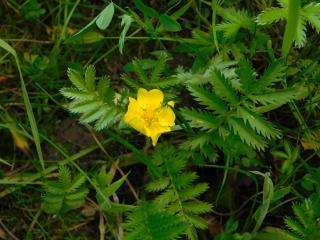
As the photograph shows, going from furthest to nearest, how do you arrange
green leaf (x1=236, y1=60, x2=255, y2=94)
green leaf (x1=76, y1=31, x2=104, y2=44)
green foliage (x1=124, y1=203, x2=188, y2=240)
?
green leaf (x1=76, y1=31, x2=104, y2=44) < green leaf (x1=236, y1=60, x2=255, y2=94) < green foliage (x1=124, y1=203, x2=188, y2=240)

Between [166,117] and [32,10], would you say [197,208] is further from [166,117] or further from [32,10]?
[32,10]

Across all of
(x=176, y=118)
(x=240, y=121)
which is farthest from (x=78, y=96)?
(x=240, y=121)

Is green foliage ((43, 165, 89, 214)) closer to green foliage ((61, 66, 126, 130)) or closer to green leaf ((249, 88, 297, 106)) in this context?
green foliage ((61, 66, 126, 130))

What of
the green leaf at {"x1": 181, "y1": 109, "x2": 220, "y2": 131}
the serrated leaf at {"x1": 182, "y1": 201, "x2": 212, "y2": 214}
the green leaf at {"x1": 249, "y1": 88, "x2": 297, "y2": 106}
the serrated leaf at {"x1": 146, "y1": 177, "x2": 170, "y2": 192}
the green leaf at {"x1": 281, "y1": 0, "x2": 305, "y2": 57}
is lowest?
the serrated leaf at {"x1": 182, "y1": 201, "x2": 212, "y2": 214}

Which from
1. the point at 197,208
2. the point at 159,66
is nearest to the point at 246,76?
the point at 159,66

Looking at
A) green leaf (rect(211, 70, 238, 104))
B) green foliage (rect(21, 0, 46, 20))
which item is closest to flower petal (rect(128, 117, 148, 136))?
green leaf (rect(211, 70, 238, 104))

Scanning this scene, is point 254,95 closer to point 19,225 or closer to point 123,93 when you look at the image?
point 123,93

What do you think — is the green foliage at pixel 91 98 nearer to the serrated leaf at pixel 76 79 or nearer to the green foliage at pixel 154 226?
the serrated leaf at pixel 76 79
